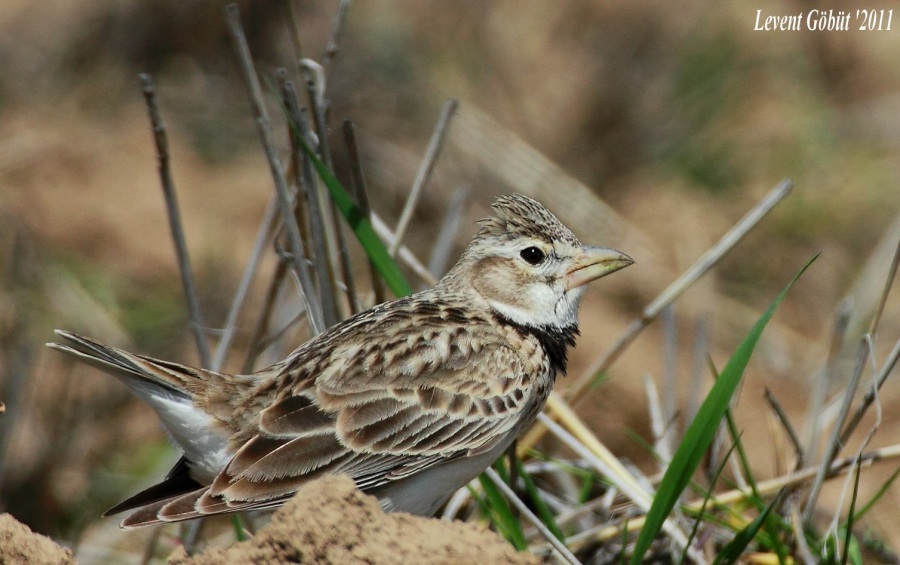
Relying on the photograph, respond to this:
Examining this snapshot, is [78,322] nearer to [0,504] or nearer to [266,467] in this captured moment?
[0,504]

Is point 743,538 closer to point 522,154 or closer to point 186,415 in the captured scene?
point 186,415

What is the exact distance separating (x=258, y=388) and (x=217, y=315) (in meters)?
4.05

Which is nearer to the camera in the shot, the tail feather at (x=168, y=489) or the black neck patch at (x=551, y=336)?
the tail feather at (x=168, y=489)

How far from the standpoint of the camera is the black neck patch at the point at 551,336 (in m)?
5.07

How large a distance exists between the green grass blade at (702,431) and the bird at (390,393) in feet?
2.51

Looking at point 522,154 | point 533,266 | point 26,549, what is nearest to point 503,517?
point 533,266

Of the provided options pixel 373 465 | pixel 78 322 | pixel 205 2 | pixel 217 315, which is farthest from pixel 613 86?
pixel 373 465

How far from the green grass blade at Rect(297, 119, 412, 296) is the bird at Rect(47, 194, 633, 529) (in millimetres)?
122

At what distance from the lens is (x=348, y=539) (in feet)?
11.1

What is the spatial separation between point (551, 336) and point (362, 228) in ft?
3.22

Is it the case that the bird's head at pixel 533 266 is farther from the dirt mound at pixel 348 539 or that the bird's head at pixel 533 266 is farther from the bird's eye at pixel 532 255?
the dirt mound at pixel 348 539

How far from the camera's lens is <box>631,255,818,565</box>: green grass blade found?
12.7ft

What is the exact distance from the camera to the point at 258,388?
14.9ft

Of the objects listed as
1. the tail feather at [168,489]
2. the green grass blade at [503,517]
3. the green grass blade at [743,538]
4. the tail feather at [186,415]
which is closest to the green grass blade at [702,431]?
the green grass blade at [743,538]
